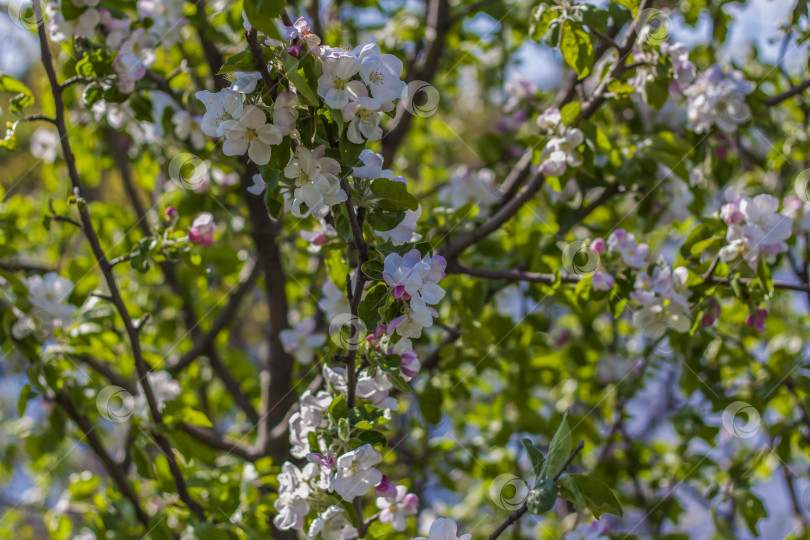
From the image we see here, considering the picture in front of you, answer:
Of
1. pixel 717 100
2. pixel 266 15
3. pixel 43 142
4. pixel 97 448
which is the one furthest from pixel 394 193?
pixel 43 142

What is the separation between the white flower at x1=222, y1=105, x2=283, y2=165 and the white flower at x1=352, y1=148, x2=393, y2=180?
11 centimetres

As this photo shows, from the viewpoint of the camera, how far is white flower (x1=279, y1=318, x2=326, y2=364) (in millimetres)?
1528

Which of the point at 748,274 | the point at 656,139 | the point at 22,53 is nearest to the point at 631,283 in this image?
the point at 748,274

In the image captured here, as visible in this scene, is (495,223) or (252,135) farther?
(495,223)

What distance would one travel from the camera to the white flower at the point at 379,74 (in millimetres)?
829

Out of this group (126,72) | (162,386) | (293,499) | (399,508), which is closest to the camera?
(293,499)

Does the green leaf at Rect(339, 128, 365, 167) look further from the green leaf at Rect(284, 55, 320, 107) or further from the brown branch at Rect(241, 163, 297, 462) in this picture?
the brown branch at Rect(241, 163, 297, 462)

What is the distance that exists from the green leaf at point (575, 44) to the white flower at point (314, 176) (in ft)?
1.82

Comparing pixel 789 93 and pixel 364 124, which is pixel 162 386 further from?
pixel 789 93

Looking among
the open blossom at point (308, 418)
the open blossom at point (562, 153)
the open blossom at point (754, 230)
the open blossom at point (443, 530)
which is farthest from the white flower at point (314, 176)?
the open blossom at point (754, 230)

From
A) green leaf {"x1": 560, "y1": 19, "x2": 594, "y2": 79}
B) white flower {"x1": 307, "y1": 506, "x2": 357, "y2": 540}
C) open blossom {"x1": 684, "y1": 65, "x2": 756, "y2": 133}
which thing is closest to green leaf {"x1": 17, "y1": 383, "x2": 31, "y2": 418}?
white flower {"x1": 307, "y1": 506, "x2": 357, "y2": 540}

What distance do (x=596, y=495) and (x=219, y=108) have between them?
0.66 m

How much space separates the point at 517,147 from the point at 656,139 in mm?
586

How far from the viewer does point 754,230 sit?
1.16m
